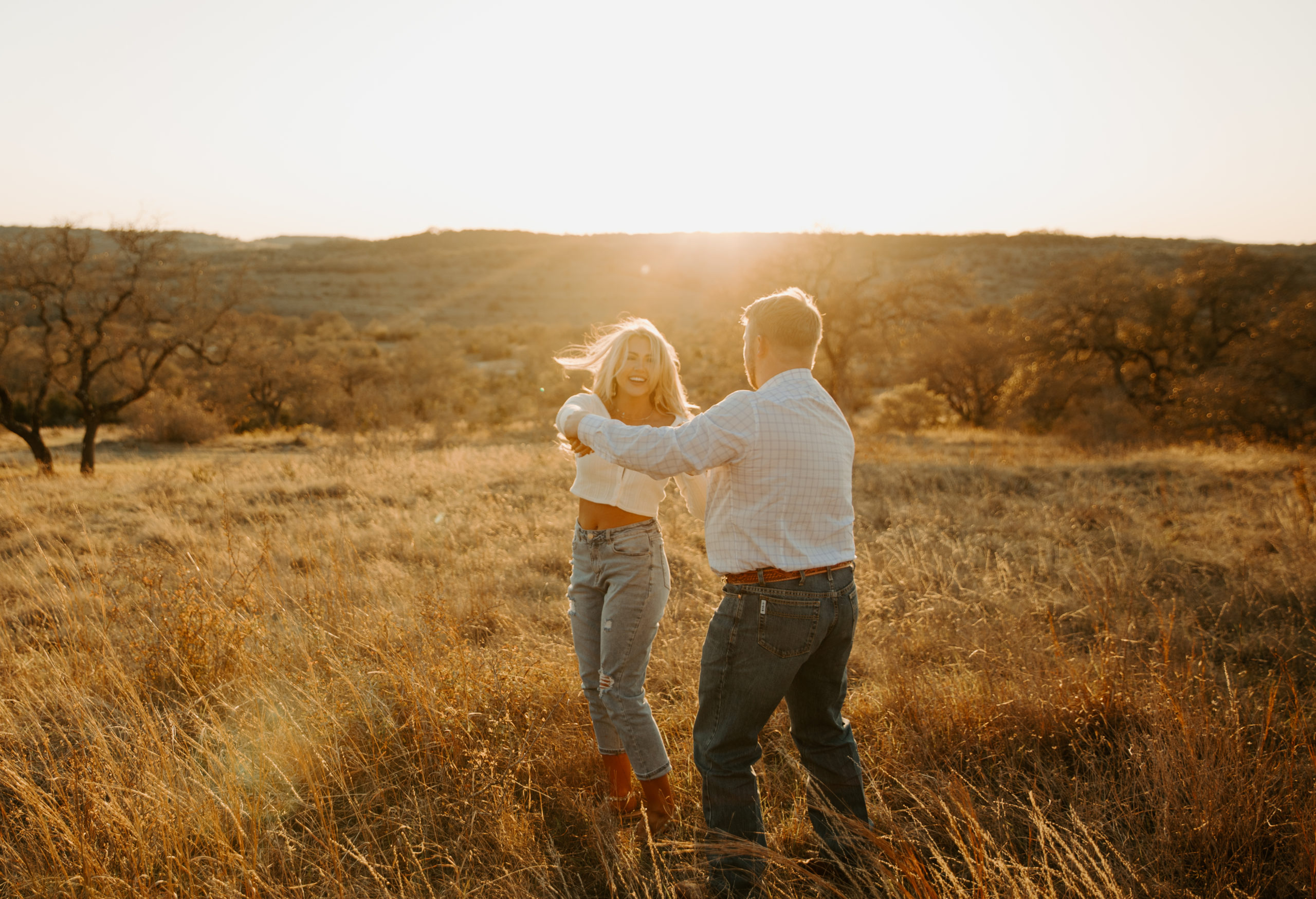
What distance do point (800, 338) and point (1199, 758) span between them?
2.48 metres

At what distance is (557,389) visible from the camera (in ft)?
86.5

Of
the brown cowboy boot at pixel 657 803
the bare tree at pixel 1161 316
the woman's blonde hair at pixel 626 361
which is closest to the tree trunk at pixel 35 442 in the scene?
the woman's blonde hair at pixel 626 361

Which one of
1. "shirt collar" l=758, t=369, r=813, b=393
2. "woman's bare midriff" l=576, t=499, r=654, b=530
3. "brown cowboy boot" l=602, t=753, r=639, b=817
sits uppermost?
"shirt collar" l=758, t=369, r=813, b=393

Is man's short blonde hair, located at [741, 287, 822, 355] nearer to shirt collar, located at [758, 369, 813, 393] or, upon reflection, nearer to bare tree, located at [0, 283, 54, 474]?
shirt collar, located at [758, 369, 813, 393]

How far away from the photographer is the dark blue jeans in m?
2.03

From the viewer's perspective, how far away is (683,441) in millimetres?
1942

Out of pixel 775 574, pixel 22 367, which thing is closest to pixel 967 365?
pixel 775 574

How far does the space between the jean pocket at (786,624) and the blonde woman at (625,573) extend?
0.52 metres

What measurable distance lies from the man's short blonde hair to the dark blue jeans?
743 mm

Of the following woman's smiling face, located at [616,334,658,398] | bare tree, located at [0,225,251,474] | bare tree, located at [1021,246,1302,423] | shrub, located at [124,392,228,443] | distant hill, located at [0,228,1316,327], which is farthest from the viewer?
distant hill, located at [0,228,1316,327]

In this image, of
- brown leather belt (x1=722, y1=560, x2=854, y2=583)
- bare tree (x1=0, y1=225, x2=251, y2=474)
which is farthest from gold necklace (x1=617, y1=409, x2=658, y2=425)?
bare tree (x1=0, y1=225, x2=251, y2=474)

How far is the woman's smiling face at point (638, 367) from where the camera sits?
2619 mm

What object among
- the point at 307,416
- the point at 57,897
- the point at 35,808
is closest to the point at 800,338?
the point at 57,897

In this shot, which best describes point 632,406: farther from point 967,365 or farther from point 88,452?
point 967,365
